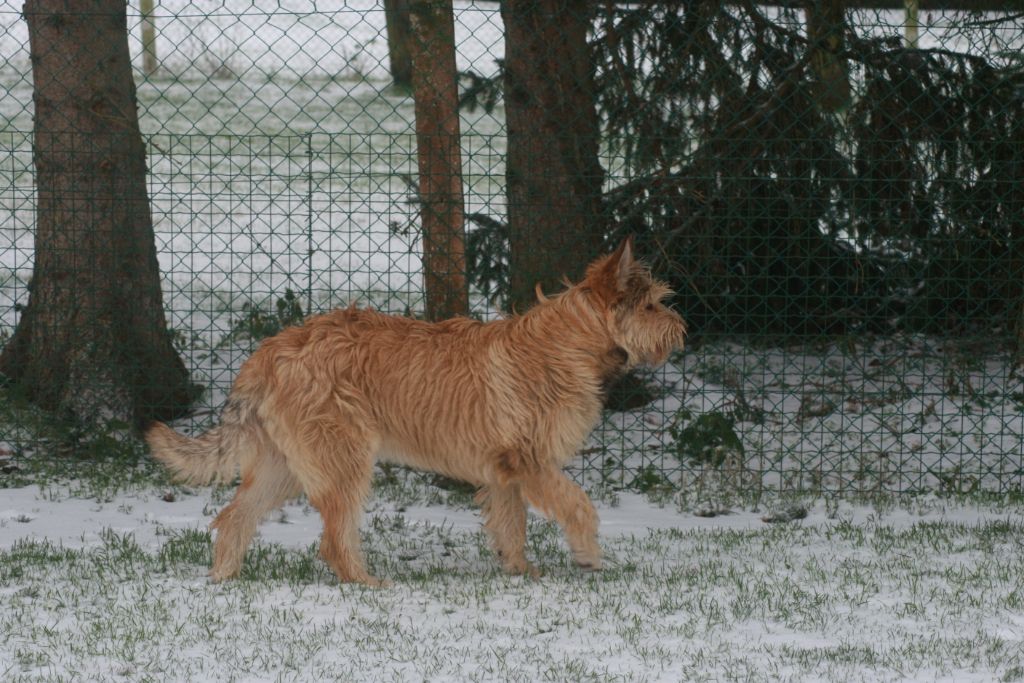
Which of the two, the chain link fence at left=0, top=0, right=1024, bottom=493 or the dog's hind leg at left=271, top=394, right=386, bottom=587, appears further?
the chain link fence at left=0, top=0, right=1024, bottom=493

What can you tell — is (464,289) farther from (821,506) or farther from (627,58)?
(821,506)

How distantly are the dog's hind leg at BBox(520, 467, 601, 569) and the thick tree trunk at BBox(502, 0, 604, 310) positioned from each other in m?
1.92

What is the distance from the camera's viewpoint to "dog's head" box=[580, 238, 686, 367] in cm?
542

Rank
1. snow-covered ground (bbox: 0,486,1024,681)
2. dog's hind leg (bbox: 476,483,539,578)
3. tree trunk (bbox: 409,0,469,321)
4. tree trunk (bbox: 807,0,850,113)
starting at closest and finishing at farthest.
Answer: snow-covered ground (bbox: 0,486,1024,681), dog's hind leg (bbox: 476,483,539,578), tree trunk (bbox: 409,0,469,321), tree trunk (bbox: 807,0,850,113)

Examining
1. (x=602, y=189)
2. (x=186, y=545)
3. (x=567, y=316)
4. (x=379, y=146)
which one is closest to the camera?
(x=567, y=316)

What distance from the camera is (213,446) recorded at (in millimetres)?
5492

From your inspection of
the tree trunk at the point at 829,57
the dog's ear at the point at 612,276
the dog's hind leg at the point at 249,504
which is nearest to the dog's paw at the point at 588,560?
the dog's ear at the point at 612,276

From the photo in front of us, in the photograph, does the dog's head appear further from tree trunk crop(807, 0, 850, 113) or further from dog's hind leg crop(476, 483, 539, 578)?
tree trunk crop(807, 0, 850, 113)

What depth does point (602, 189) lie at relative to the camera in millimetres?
7391

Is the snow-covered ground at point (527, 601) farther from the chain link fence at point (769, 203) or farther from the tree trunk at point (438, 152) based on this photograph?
the tree trunk at point (438, 152)

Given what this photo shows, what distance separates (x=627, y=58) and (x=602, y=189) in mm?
930

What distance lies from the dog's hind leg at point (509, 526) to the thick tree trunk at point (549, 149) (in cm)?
174

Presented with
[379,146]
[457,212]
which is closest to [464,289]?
[457,212]

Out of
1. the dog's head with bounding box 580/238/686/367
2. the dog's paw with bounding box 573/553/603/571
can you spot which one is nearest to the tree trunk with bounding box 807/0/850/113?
the dog's head with bounding box 580/238/686/367
